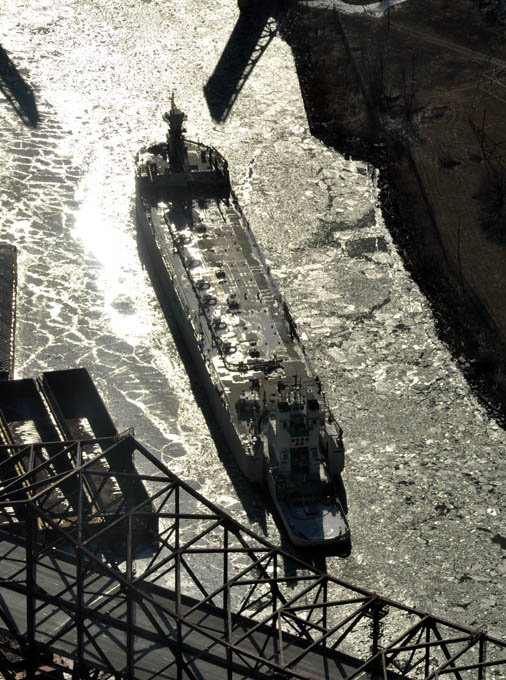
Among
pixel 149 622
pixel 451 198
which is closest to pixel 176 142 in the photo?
pixel 451 198

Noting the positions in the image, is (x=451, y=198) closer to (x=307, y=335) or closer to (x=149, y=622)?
(x=307, y=335)

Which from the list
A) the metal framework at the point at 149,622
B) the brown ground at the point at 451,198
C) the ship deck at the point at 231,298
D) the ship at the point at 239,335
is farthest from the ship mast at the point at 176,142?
the metal framework at the point at 149,622

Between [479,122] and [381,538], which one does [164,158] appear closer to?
[479,122]

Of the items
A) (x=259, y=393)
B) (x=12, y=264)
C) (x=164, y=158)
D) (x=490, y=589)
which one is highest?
(x=164, y=158)

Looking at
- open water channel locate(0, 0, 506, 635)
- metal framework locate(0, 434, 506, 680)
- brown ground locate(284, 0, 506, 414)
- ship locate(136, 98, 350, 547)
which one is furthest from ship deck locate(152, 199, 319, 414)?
metal framework locate(0, 434, 506, 680)

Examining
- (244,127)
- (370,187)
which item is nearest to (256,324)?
(370,187)

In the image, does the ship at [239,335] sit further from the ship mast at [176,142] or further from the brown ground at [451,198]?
the brown ground at [451,198]
